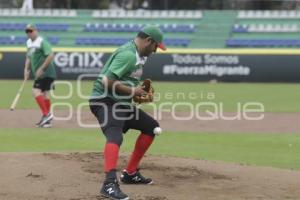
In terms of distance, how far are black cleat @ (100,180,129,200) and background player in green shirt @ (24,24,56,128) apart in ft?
23.0

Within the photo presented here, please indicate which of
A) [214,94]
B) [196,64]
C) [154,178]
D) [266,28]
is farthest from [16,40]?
[154,178]

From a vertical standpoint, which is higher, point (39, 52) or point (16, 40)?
point (39, 52)

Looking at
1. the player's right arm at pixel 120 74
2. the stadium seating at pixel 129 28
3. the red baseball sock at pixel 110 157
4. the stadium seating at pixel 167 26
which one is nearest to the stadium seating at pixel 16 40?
the stadium seating at pixel 167 26

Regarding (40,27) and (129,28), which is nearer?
(129,28)

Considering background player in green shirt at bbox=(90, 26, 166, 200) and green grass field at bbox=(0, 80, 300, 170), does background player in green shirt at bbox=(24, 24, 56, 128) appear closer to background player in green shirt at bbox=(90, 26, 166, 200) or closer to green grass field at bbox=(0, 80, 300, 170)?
green grass field at bbox=(0, 80, 300, 170)

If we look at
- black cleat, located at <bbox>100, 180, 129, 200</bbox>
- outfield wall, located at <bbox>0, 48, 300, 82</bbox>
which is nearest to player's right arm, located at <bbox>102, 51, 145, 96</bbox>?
A: black cleat, located at <bbox>100, 180, 129, 200</bbox>

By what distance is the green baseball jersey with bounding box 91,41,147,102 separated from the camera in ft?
22.5

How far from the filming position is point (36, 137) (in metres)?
12.0

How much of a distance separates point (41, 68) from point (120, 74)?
691cm

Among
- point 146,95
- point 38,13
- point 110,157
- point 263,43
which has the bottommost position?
point 263,43

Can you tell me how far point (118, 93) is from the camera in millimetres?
7098

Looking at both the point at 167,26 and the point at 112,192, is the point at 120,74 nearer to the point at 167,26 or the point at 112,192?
the point at 112,192

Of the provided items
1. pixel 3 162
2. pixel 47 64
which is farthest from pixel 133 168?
pixel 47 64

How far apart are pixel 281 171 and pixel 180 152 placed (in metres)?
2.18
